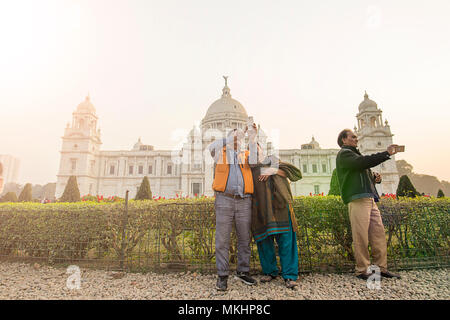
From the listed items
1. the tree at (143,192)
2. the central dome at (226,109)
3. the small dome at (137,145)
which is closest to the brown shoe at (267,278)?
the tree at (143,192)

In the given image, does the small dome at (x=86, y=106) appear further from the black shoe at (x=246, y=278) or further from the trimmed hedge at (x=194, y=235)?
the black shoe at (x=246, y=278)

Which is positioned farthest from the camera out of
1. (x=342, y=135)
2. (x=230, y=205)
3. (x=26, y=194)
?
(x=26, y=194)

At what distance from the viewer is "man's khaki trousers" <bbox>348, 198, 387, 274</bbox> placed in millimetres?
3013

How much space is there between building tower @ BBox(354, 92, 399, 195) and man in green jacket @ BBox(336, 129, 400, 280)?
120 ft

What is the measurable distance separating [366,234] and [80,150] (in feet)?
141

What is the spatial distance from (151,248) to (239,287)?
1.63 meters

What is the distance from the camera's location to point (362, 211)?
303cm

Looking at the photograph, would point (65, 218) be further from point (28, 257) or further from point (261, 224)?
point (261, 224)

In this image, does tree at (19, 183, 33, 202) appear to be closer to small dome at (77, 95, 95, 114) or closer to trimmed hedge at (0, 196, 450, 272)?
trimmed hedge at (0, 196, 450, 272)

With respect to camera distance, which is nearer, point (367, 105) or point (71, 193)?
point (71, 193)

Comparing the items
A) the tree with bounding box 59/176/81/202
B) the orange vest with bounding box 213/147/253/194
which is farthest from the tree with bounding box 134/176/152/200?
the orange vest with bounding box 213/147/253/194

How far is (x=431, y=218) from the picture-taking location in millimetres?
3771

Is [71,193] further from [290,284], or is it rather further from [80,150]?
[80,150]

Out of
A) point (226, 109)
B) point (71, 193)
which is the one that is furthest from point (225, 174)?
point (226, 109)
